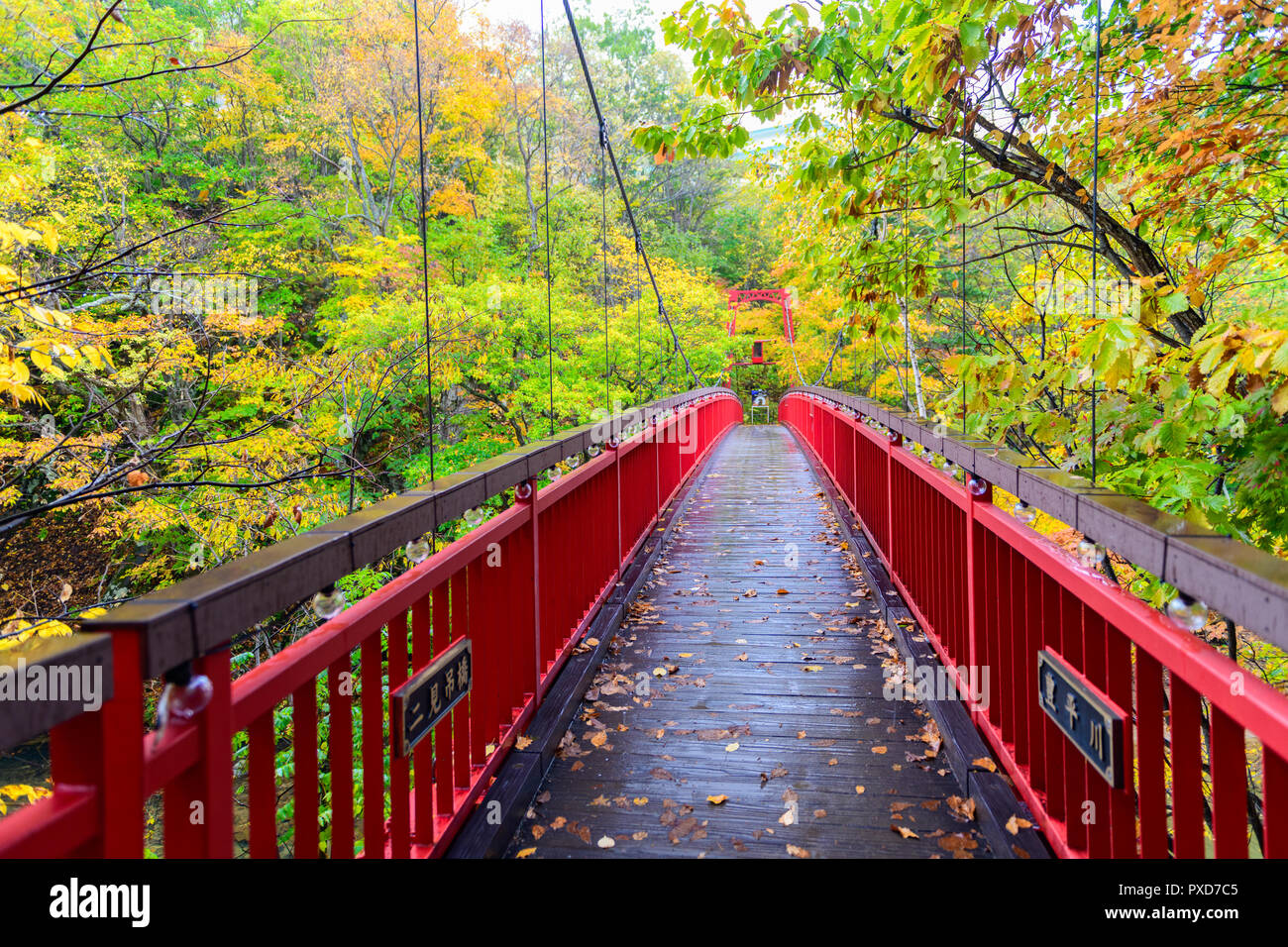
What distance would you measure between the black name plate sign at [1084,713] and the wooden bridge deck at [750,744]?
521 mm

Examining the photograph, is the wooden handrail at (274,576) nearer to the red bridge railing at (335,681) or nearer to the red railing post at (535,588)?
the red bridge railing at (335,681)

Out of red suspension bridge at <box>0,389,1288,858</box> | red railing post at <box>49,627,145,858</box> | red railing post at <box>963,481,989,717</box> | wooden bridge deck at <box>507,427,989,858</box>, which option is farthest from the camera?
red railing post at <box>963,481,989,717</box>

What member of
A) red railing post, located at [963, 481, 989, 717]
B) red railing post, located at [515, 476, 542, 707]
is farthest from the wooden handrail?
red railing post, located at [963, 481, 989, 717]

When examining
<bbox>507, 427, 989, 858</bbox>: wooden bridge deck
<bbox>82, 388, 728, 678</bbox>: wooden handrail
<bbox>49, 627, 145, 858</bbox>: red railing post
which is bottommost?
<bbox>507, 427, 989, 858</bbox>: wooden bridge deck

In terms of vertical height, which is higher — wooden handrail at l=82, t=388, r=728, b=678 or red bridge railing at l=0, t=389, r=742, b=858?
wooden handrail at l=82, t=388, r=728, b=678

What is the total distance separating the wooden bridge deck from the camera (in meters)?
2.12

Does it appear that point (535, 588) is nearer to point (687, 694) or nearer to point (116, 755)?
point (687, 694)

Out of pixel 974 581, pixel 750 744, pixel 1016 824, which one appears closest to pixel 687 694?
pixel 750 744

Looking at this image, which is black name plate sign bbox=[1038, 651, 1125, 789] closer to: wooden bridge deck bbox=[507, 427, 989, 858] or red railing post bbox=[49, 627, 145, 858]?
wooden bridge deck bbox=[507, 427, 989, 858]

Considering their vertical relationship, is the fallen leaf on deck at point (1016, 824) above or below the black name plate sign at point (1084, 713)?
below

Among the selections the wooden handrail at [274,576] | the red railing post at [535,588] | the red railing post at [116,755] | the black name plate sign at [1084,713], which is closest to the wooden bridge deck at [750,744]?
the red railing post at [535,588]

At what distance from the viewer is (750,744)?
2.65 metres

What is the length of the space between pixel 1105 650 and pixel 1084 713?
0.47 feet

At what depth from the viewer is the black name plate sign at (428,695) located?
63.3 inches
